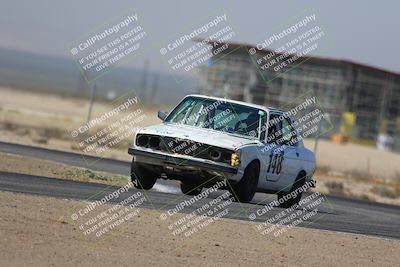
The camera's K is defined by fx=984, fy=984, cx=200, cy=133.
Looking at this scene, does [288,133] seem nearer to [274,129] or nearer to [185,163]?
[274,129]

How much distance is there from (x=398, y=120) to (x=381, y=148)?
146 inches

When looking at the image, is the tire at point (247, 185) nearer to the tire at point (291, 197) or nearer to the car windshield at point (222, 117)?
the car windshield at point (222, 117)

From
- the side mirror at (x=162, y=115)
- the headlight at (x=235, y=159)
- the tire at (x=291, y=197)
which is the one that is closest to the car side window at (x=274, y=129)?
the tire at (x=291, y=197)

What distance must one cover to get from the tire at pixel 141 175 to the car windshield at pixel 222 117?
1065 millimetres

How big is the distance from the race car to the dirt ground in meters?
2.17

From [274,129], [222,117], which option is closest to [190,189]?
[222,117]

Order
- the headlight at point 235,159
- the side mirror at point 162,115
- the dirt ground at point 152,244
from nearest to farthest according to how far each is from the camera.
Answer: the dirt ground at point 152,244 → the headlight at point 235,159 → the side mirror at point 162,115

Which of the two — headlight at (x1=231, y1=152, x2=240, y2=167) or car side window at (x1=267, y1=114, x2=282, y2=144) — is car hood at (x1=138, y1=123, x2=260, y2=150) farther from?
car side window at (x1=267, y1=114, x2=282, y2=144)

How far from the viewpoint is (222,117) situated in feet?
54.6

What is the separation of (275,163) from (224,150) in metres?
1.73

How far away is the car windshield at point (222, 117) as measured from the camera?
16.5m

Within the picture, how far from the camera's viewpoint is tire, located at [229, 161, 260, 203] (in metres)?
15.7

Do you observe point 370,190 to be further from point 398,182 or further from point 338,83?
point 338,83

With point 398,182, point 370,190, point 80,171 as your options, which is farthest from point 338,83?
point 80,171
